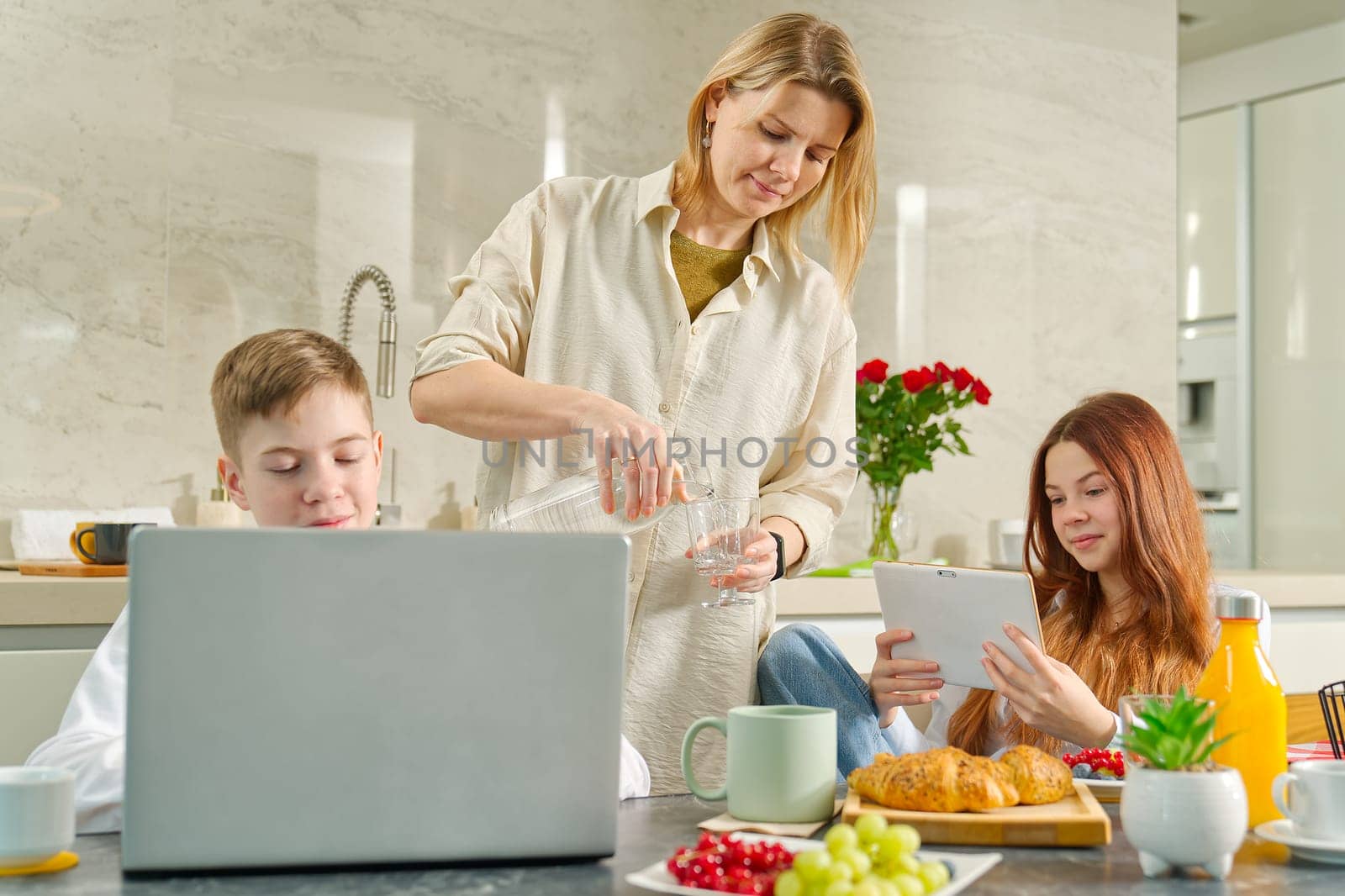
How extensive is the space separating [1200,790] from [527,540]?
0.48m

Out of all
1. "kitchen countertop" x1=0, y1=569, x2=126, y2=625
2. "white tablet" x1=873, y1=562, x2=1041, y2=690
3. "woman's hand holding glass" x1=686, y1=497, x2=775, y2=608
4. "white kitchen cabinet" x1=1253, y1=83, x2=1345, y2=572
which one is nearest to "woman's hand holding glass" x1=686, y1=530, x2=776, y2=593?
"woman's hand holding glass" x1=686, y1=497, x2=775, y2=608

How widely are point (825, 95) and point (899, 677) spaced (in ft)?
2.38

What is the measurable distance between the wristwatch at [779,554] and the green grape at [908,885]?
78cm

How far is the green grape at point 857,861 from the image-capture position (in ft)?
2.40

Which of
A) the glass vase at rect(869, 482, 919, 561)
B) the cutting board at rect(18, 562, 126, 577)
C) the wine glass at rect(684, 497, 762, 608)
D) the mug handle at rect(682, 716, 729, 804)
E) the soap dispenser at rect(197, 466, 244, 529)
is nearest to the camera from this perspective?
the mug handle at rect(682, 716, 729, 804)

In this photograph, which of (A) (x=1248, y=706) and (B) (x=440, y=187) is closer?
(A) (x=1248, y=706)

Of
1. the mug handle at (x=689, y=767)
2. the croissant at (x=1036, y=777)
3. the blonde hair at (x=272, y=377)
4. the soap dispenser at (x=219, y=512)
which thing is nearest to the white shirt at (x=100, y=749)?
the mug handle at (x=689, y=767)

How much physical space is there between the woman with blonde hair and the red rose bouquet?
99cm

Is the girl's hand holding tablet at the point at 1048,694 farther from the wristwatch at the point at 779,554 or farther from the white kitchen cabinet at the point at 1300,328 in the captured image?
the white kitchen cabinet at the point at 1300,328

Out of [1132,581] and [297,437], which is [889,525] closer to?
[1132,581]

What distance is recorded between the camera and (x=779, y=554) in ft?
5.10

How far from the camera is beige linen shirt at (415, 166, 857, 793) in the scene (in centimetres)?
160

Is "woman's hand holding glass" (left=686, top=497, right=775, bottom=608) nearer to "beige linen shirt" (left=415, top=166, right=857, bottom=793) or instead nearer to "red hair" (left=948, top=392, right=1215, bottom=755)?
"beige linen shirt" (left=415, top=166, right=857, bottom=793)

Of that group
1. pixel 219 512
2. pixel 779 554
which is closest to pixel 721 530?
pixel 779 554
